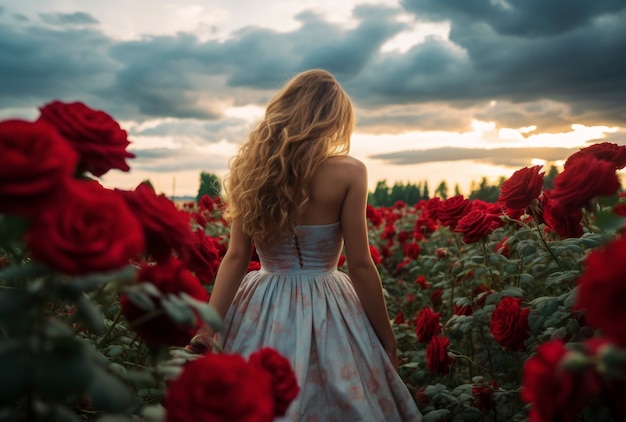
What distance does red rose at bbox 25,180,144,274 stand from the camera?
79 cm

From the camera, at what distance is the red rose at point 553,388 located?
75 centimetres

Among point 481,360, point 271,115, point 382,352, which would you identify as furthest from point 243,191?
point 481,360

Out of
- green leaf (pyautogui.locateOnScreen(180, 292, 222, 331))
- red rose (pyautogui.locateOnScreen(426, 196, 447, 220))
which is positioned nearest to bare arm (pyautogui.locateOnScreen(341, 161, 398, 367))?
red rose (pyautogui.locateOnScreen(426, 196, 447, 220))

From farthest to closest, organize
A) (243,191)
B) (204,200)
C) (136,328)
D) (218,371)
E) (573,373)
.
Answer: (204,200), (243,191), (136,328), (218,371), (573,373)

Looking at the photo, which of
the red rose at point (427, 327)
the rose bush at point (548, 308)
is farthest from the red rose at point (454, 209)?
the red rose at point (427, 327)

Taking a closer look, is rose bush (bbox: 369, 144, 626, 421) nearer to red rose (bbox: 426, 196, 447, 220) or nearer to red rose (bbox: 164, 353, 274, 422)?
red rose (bbox: 426, 196, 447, 220)

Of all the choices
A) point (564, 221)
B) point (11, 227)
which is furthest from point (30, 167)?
point (564, 221)

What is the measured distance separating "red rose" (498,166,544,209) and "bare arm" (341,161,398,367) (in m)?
0.65

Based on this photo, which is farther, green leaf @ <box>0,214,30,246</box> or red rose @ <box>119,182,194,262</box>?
red rose @ <box>119,182,194,262</box>

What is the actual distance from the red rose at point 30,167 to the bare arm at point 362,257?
71.4 inches

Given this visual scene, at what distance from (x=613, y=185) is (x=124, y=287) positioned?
1403mm

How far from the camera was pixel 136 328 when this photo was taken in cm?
115

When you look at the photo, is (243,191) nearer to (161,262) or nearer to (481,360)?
(161,262)

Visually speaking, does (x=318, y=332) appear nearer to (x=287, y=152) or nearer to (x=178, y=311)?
(x=287, y=152)
